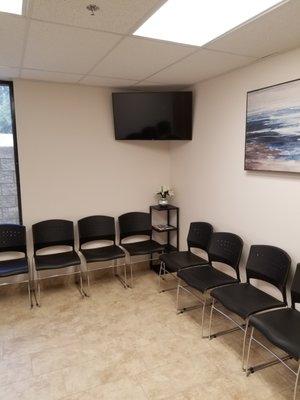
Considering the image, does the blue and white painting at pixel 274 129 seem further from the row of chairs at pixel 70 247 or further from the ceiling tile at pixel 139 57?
the row of chairs at pixel 70 247

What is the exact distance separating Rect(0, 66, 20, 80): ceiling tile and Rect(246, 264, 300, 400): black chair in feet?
10.4

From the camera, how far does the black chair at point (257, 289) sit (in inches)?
95.1

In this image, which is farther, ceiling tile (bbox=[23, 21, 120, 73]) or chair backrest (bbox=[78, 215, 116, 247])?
chair backrest (bbox=[78, 215, 116, 247])

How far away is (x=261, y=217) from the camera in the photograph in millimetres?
2869

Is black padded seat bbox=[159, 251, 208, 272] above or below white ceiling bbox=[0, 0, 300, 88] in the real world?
below

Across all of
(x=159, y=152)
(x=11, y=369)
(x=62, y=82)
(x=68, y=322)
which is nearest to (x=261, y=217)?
(x=159, y=152)

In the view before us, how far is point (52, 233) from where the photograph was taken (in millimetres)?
3662

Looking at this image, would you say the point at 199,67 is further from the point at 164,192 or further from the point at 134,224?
the point at 134,224

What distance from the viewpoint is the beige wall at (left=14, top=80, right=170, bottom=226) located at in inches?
140

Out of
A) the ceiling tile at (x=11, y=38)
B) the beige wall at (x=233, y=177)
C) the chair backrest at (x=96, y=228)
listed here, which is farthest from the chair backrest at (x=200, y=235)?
A: the ceiling tile at (x=11, y=38)

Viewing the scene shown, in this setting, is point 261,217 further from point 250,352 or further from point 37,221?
point 37,221

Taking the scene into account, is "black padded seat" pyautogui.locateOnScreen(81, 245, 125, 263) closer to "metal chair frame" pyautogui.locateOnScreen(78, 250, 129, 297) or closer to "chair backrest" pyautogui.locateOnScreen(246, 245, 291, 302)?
"metal chair frame" pyautogui.locateOnScreen(78, 250, 129, 297)

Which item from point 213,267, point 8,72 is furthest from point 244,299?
point 8,72

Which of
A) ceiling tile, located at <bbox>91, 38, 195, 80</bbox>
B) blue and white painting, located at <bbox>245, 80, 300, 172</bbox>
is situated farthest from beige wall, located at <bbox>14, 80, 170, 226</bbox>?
blue and white painting, located at <bbox>245, 80, 300, 172</bbox>
